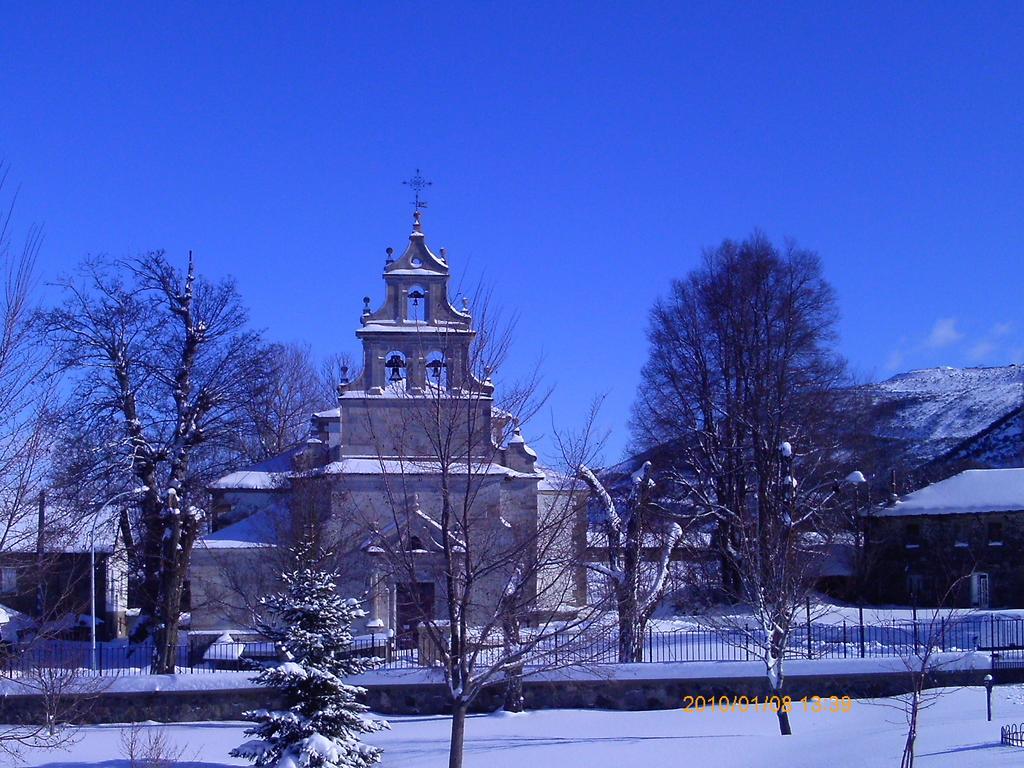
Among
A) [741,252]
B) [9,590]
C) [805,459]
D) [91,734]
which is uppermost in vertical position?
[741,252]

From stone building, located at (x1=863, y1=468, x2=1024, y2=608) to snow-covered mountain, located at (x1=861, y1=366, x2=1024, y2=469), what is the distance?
3779mm

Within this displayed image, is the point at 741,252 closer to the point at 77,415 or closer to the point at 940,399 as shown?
the point at 77,415

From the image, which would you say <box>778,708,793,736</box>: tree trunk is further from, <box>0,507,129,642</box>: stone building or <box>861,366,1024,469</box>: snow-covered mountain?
<box>861,366,1024,469</box>: snow-covered mountain

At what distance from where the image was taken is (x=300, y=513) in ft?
92.5

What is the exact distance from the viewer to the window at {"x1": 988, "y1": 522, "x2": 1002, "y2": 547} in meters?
36.4

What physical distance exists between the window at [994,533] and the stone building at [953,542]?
31 mm

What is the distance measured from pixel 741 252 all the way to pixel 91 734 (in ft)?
81.3

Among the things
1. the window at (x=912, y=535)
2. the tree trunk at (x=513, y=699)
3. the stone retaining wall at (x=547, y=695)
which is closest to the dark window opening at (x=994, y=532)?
the window at (x=912, y=535)

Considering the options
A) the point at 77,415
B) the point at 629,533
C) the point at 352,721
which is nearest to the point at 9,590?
the point at 352,721

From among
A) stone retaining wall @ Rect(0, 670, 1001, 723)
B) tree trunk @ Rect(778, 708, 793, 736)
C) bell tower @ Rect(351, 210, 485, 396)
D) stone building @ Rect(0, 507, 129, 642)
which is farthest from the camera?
bell tower @ Rect(351, 210, 485, 396)

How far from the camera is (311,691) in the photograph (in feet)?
45.4

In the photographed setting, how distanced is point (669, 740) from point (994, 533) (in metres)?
24.5

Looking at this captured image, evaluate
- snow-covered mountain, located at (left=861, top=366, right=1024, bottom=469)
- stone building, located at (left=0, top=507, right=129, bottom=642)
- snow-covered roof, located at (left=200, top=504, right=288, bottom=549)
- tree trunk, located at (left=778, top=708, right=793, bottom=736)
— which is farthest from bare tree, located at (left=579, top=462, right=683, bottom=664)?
snow-covered mountain, located at (left=861, top=366, right=1024, bottom=469)

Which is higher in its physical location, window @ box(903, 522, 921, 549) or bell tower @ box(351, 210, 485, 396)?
bell tower @ box(351, 210, 485, 396)
